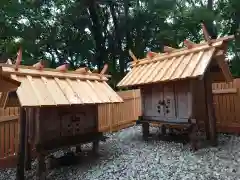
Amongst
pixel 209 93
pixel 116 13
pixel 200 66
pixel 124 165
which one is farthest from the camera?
pixel 116 13

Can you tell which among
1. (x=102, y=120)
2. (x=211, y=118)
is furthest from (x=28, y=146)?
(x=211, y=118)

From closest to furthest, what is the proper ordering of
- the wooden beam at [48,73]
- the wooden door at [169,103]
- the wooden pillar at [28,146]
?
the wooden beam at [48,73]
the wooden pillar at [28,146]
the wooden door at [169,103]

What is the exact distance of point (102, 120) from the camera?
11047 millimetres

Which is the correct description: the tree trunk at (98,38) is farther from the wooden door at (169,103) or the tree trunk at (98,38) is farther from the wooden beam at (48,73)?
the wooden beam at (48,73)

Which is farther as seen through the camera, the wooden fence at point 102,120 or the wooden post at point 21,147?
the wooden fence at point 102,120

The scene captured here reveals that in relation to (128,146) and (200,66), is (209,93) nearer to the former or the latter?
(200,66)

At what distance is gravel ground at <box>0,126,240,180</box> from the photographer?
5707 mm

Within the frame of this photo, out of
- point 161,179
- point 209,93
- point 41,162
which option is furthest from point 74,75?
point 209,93

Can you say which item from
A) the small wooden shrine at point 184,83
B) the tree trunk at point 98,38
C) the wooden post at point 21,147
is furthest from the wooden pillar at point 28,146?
the tree trunk at point 98,38

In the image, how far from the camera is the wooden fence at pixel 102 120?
23.3 feet

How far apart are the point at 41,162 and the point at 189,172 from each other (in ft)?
11.4

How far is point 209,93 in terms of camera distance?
323 inches

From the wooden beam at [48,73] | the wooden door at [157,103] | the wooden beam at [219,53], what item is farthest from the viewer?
the wooden door at [157,103]

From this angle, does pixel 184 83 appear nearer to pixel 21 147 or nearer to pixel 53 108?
pixel 53 108
